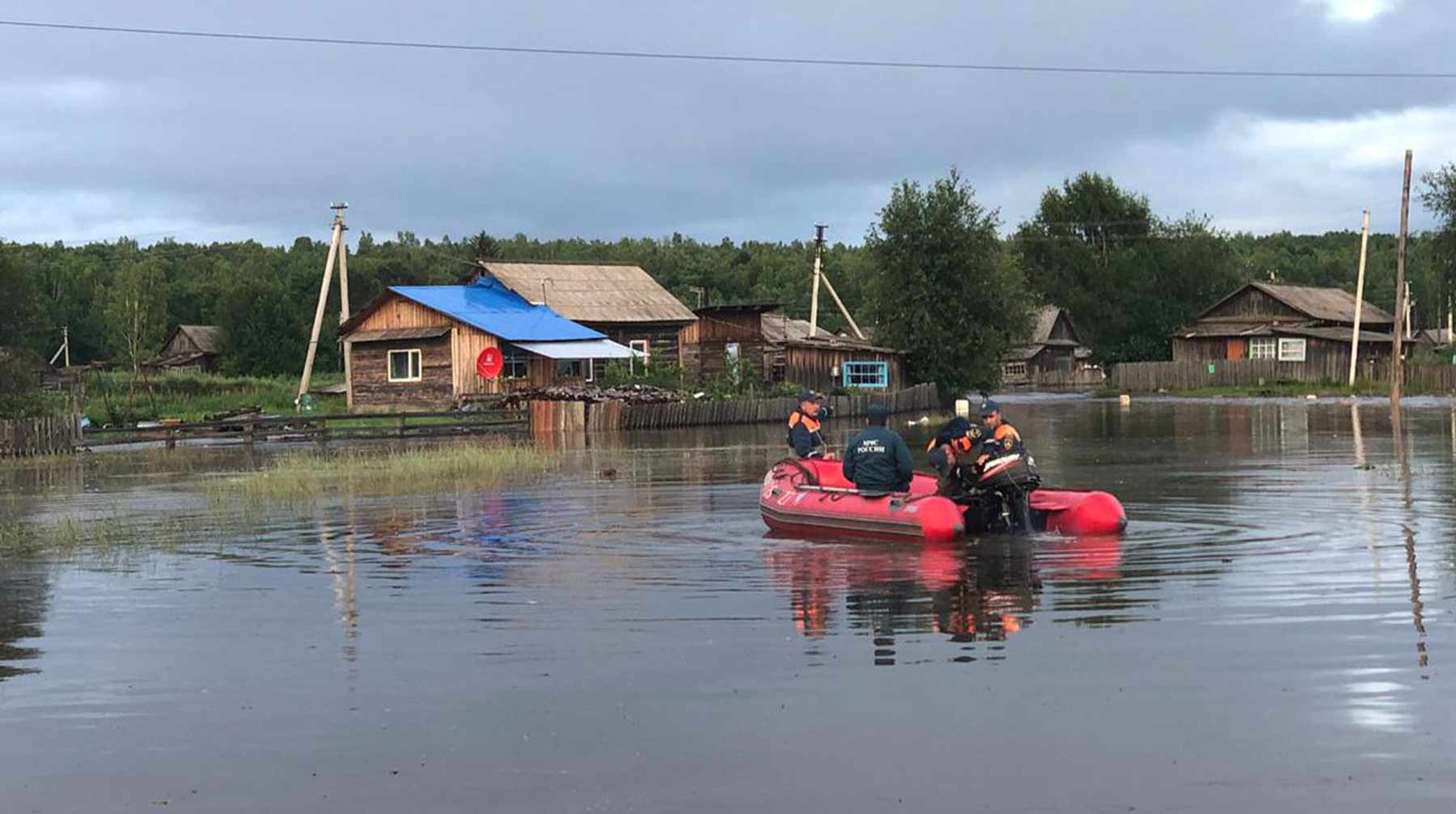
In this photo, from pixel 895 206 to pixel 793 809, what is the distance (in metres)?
63.5

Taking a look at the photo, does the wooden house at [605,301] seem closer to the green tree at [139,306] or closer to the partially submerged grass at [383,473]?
the green tree at [139,306]

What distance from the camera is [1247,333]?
8994 cm

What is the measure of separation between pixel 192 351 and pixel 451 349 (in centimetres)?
4625

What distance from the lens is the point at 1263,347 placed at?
3563 inches

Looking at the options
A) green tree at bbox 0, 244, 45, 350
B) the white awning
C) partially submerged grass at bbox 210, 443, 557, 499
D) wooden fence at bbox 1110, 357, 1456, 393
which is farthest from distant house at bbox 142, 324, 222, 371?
partially submerged grass at bbox 210, 443, 557, 499

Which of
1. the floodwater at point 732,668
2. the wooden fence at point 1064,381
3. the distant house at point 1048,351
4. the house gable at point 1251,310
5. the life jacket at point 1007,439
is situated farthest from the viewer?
the distant house at point 1048,351

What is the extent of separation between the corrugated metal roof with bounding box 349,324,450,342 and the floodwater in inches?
1493

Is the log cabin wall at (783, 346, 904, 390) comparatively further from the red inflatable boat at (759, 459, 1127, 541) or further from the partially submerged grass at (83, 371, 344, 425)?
the red inflatable boat at (759, 459, 1127, 541)

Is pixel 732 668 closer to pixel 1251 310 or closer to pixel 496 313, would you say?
pixel 496 313

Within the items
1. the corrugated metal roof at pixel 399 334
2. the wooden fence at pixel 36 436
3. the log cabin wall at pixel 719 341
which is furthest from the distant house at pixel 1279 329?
the wooden fence at pixel 36 436

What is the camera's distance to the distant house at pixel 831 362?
68625 millimetres

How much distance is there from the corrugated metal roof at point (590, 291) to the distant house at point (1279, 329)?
36.2 meters

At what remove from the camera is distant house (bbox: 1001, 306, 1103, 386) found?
363 feet

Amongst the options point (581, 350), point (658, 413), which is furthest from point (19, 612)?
point (581, 350)
